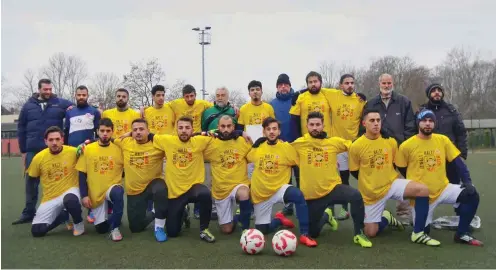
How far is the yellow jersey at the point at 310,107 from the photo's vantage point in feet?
22.0

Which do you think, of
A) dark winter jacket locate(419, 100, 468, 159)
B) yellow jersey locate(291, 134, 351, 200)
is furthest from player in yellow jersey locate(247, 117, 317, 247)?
dark winter jacket locate(419, 100, 468, 159)

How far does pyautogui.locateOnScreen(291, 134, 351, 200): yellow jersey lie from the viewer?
5770 mm

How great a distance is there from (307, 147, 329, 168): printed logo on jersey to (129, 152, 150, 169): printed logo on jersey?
2.15 meters

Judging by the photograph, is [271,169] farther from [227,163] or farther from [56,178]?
[56,178]

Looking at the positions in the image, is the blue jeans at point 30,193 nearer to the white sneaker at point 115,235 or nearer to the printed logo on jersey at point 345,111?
the white sneaker at point 115,235

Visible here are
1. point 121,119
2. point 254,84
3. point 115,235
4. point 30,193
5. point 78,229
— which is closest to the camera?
point 115,235

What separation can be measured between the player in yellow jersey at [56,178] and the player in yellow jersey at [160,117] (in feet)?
4.59

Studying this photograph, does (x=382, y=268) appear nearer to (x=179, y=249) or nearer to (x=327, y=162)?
(x=327, y=162)

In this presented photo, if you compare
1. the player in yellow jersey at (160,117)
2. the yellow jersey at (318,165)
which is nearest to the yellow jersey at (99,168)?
the player in yellow jersey at (160,117)

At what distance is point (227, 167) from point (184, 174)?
589 millimetres

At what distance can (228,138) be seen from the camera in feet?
20.3

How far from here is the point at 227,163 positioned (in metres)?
6.18

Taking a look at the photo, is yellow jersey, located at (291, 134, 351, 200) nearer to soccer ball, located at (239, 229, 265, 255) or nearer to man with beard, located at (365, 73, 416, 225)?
man with beard, located at (365, 73, 416, 225)

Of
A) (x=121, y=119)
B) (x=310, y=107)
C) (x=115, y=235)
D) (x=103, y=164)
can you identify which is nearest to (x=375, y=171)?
(x=310, y=107)
